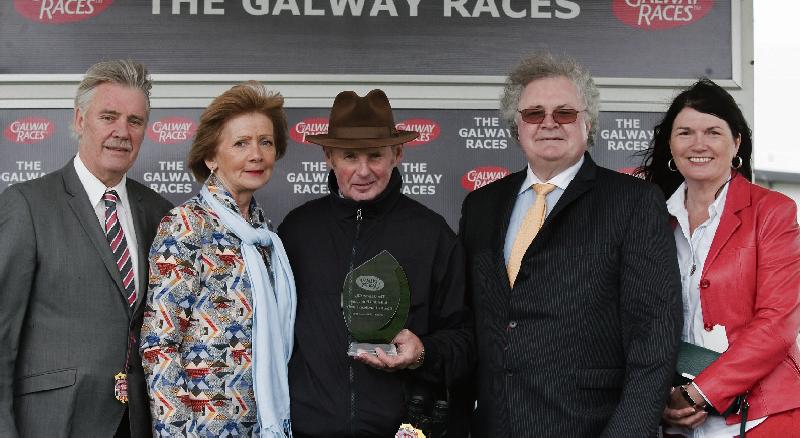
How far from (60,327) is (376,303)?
1.10 m

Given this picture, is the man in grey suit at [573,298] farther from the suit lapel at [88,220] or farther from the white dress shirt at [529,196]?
the suit lapel at [88,220]

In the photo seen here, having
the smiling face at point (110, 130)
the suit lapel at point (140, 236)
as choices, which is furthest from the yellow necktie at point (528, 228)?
the smiling face at point (110, 130)

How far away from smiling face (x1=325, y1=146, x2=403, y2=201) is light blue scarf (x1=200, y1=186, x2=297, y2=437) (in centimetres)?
32

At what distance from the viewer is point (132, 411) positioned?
10.0 ft

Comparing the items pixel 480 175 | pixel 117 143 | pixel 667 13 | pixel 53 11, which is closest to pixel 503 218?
pixel 480 175

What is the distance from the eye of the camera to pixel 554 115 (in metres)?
3.03

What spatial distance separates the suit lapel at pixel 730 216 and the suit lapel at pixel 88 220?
6.58ft

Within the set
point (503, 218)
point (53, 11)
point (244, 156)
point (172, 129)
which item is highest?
point (53, 11)

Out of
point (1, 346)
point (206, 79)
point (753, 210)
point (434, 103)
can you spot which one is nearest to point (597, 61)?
point (434, 103)

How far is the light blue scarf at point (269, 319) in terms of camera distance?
285cm

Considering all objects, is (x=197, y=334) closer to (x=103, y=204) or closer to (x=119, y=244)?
(x=119, y=244)

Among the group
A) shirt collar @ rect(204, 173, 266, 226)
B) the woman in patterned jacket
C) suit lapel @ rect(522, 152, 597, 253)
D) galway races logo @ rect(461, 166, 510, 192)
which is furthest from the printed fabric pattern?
galway races logo @ rect(461, 166, 510, 192)

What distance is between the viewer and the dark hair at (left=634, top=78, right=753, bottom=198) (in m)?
3.18

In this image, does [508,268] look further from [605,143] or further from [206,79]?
[206,79]
